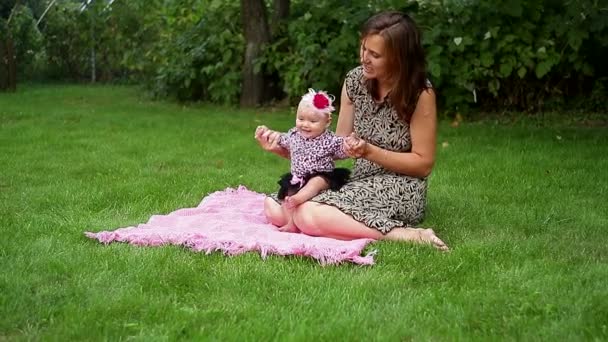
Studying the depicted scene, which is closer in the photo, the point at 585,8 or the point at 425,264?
the point at 425,264

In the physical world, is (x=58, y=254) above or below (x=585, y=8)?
below

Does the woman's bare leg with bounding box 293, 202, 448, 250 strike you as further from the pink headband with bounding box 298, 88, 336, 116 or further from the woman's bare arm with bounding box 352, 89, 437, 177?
the pink headband with bounding box 298, 88, 336, 116

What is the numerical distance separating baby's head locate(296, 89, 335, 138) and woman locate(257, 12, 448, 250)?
16 cm

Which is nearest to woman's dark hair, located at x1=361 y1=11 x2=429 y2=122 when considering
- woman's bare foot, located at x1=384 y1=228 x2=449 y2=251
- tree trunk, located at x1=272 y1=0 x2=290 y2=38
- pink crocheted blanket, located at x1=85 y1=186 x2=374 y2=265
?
woman's bare foot, located at x1=384 y1=228 x2=449 y2=251

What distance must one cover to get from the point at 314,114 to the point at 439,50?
4.63 metres

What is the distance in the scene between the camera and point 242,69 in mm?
10008

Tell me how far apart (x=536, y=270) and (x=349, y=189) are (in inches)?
39.9

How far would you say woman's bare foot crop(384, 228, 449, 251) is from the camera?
11.3ft

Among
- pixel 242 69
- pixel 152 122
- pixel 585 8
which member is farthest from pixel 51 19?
pixel 585 8

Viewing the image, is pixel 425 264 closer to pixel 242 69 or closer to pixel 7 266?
pixel 7 266

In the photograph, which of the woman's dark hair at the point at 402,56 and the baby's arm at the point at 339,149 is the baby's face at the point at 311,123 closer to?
the baby's arm at the point at 339,149

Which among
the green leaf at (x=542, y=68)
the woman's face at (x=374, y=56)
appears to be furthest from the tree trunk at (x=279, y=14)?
the woman's face at (x=374, y=56)

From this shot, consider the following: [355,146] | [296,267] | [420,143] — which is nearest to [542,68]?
[420,143]

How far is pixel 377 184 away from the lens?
3795mm
